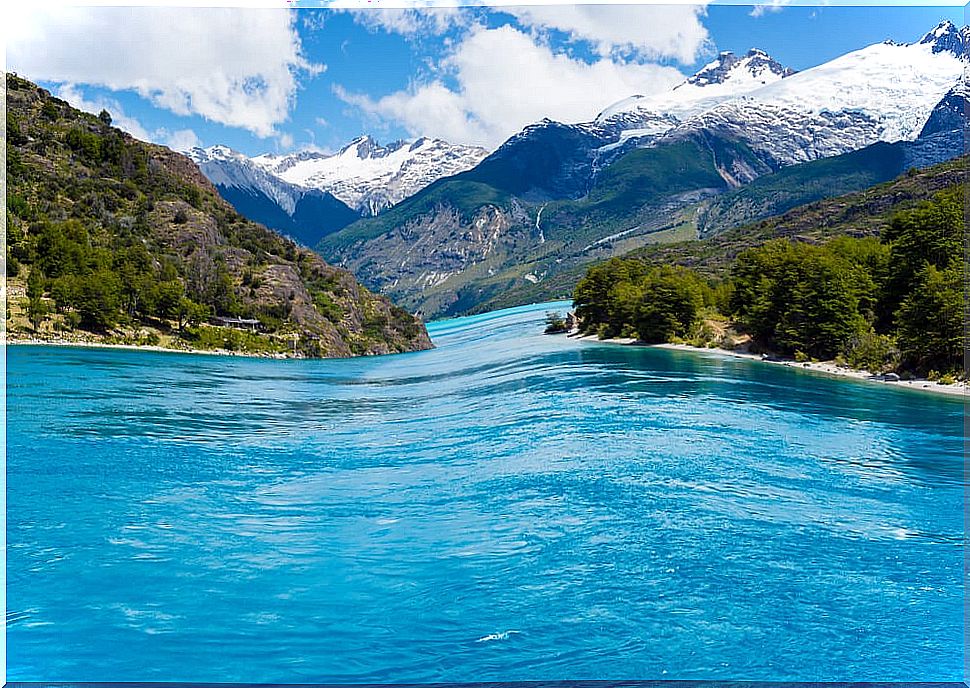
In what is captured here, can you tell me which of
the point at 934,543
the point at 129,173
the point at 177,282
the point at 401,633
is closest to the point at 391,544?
the point at 401,633

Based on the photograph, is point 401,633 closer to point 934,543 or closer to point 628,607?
point 628,607

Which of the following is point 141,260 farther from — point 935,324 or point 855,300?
point 935,324

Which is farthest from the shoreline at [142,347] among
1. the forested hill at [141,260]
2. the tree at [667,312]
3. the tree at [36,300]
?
the tree at [667,312]

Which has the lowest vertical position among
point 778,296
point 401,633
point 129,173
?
point 401,633

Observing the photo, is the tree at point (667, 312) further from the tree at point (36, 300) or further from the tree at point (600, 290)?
the tree at point (36, 300)

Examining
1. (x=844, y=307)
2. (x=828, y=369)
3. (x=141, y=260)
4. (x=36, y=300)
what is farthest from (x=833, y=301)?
(x=141, y=260)

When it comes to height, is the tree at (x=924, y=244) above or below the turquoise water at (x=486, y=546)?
above
